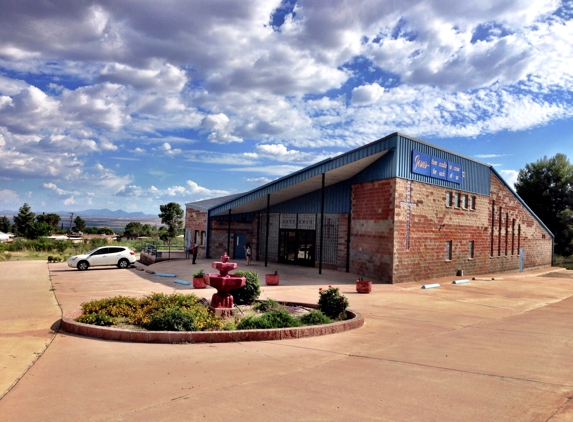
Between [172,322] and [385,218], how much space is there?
13.7 meters

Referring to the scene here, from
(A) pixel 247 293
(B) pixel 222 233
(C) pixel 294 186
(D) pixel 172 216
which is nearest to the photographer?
(A) pixel 247 293

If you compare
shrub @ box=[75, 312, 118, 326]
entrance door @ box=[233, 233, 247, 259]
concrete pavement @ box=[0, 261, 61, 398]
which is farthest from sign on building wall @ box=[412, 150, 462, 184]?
concrete pavement @ box=[0, 261, 61, 398]

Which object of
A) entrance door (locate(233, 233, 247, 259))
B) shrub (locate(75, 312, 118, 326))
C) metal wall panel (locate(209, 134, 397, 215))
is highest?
metal wall panel (locate(209, 134, 397, 215))

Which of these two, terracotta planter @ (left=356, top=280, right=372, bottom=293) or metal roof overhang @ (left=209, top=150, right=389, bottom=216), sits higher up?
metal roof overhang @ (left=209, top=150, right=389, bottom=216)

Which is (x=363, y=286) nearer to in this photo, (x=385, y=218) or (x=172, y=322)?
(x=385, y=218)

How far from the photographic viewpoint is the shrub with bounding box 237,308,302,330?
9.30 meters

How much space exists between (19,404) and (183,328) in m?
3.74

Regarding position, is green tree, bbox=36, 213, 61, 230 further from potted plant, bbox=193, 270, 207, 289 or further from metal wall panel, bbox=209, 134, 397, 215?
potted plant, bbox=193, 270, 207, 289

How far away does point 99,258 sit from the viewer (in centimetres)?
2728

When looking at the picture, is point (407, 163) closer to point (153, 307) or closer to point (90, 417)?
point (153, 307)

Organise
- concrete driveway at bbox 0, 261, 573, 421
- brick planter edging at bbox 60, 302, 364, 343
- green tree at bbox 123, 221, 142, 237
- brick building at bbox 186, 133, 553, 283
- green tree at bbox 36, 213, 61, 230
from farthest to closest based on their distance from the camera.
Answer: green tree at bbox 36, 213, 61, 230 < green tree at bbox 123, 221, 142, 237 < brick building at bbox 186, 133, 553, 283 < brick planter edging at bbox 60, 302, 364, 343 < concrete driveway at bbox 0, 261, 573, 421

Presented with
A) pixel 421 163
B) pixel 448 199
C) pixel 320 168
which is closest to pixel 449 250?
pixel 448 199

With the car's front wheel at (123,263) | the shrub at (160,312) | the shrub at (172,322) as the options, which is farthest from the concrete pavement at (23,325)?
the car's front wheel at (123,263)

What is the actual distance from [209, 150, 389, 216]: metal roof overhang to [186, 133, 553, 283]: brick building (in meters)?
0.06
